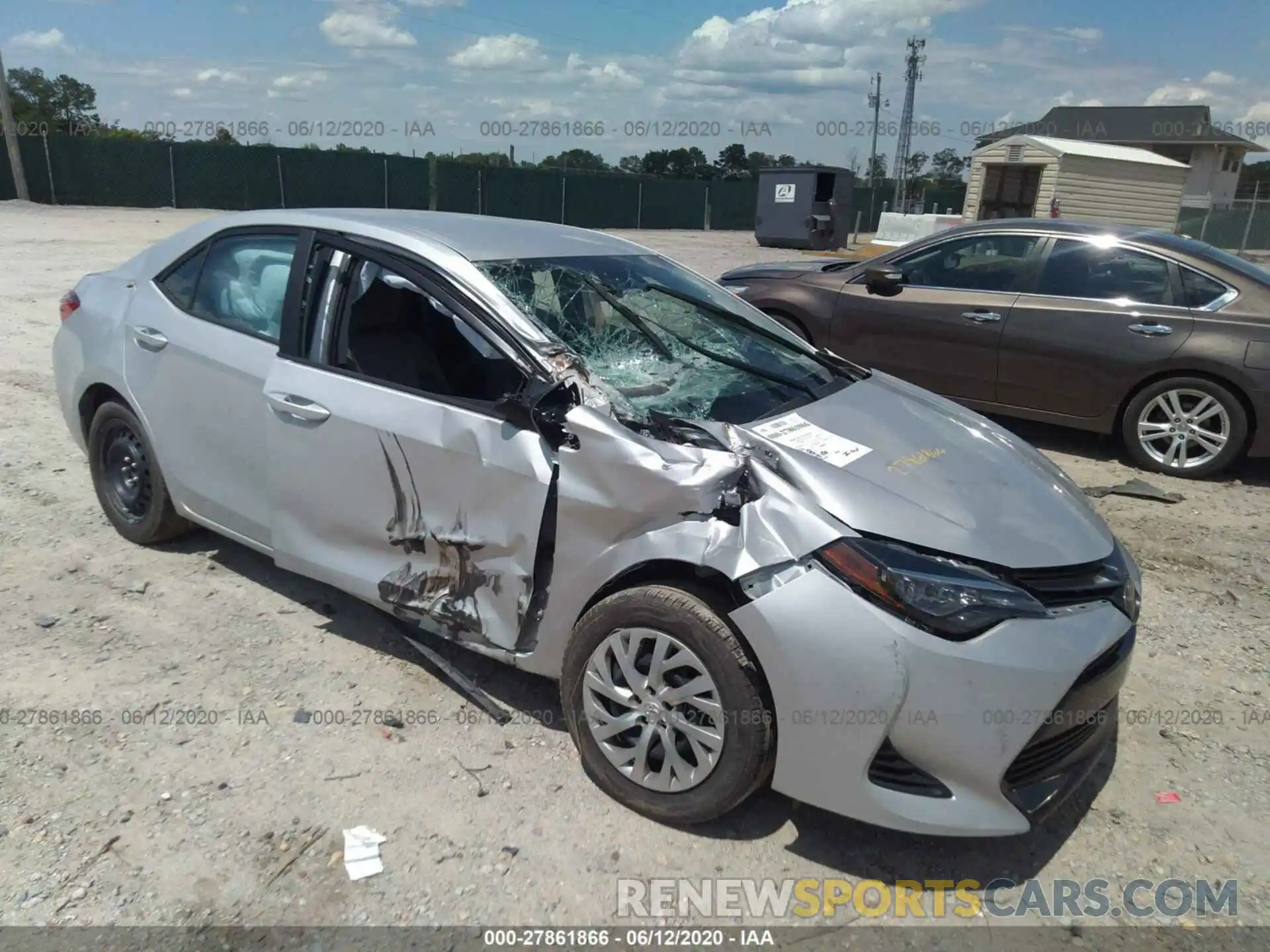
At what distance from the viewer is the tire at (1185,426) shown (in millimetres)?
6035

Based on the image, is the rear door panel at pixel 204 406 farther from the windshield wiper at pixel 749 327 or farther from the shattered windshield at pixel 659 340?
the windshield wiper at pixel 749 327

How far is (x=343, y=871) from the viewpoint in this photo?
101 inches

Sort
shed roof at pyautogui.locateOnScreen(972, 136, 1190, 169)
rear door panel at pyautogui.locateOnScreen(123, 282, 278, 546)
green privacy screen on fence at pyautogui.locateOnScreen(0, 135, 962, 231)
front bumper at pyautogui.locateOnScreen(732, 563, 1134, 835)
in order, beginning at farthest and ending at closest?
green privacy screen on fence at pyautogui.locateOnScreen(0, 135, 962, 231) → shed roof at pyautogui.locateOnScreen(972, 136, 1190, 169) → rear door panel at pyautogui.locateOnScreen(123, 282, 278, 546) → front bumper at pyautogui.locateOnScreen(732, 563, 1134, 835)

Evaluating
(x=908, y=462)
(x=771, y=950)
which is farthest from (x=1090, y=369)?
(x=771, y=950)

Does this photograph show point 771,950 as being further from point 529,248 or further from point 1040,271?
point 1040,271

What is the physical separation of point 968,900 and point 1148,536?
11.1 ft

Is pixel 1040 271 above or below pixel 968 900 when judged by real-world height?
above

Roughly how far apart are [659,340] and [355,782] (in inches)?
73.0

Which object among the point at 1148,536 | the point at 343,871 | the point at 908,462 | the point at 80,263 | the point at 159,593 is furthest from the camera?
the point at 80,263

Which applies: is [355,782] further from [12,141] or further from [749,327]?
[12,141]

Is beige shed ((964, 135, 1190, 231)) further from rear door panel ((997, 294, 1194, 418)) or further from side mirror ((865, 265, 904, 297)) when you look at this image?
rear door panel ((997, 294, 1194, 418))

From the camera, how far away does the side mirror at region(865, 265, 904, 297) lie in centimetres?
689

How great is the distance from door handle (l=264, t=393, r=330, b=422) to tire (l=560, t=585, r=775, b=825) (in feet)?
4.13

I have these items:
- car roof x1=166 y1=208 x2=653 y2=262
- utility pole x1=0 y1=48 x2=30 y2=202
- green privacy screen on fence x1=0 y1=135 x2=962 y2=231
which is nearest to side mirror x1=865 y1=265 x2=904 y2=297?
car roof x1=166 y1=208 x2=653 y2=262
